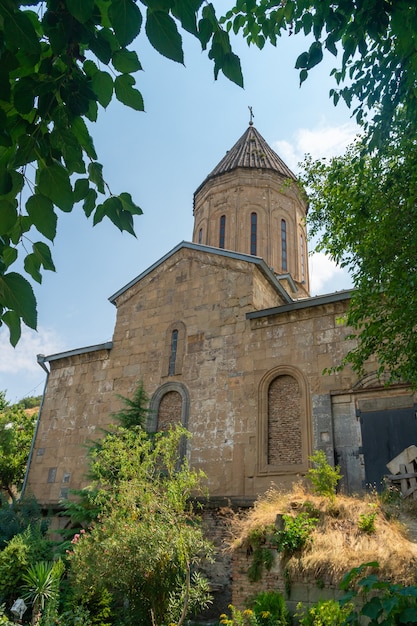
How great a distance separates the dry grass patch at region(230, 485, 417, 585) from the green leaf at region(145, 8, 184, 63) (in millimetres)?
6842

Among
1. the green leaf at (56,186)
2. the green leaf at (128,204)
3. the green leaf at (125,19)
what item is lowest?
the green leaf at (56,186)

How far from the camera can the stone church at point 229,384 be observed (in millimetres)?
11977

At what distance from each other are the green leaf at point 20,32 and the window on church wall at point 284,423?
11689mm

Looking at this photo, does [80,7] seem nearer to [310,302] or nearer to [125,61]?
[125,61]

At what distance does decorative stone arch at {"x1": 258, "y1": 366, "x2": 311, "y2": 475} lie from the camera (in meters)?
12.3

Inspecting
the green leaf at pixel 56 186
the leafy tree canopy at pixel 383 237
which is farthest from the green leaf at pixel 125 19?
the leafy tree canopy at pixel 383 237

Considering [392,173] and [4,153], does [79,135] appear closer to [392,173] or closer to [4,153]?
[4,153]

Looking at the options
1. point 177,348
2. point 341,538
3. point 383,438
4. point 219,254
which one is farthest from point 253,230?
point 341,538

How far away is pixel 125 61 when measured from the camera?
6.92 feet

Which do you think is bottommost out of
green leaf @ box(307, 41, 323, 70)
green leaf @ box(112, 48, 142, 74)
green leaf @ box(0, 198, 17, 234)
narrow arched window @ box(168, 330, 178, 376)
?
green leaf @ box(0, 198, 17, 234)

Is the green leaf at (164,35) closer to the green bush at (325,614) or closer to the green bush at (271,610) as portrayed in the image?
the green bush at (325,614)

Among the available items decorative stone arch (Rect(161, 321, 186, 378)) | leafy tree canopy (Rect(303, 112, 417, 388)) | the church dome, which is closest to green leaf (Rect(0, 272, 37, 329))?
leafy tree canopy (Rect(303, 112, 417, 388))

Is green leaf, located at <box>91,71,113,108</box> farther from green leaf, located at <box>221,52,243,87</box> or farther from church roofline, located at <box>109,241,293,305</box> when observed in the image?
church roofline, located at <box>109,241,293,305</box>

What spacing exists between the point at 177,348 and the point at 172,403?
1.66 metres
